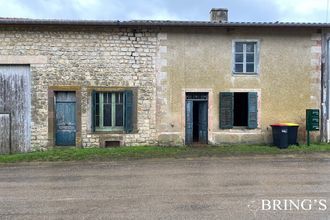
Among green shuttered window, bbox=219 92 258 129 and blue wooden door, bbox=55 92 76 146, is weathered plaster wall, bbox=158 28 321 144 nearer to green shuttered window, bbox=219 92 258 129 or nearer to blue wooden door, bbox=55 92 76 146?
green shuttered window, bbox=219 92 258 129

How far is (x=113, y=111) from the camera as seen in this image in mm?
15078

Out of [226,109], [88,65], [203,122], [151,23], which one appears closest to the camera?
[151,23]

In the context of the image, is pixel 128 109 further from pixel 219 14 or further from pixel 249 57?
pixel 219 14

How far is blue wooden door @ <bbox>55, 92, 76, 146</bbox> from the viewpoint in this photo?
48.8 ft

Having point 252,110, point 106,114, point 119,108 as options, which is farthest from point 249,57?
point 106,114

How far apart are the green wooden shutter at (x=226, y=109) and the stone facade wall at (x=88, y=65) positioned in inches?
101

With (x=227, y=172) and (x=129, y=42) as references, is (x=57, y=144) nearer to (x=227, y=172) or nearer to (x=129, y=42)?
(x=129, y=42)

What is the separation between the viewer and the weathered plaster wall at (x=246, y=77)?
598 inches

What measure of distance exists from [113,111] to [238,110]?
4.85 meters

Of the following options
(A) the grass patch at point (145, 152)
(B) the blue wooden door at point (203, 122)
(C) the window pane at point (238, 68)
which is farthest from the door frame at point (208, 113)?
(C) the window pane at point (238, 68)

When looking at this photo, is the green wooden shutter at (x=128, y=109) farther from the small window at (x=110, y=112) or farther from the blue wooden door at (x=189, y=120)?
the blue wooden door at (x=189, y=120)

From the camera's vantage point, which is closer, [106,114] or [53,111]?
[53,111]

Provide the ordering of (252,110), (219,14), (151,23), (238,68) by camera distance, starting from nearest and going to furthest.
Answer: (151,23) → (252,110) → (238,68) → (219,14)

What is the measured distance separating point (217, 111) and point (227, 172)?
575 centimetres
